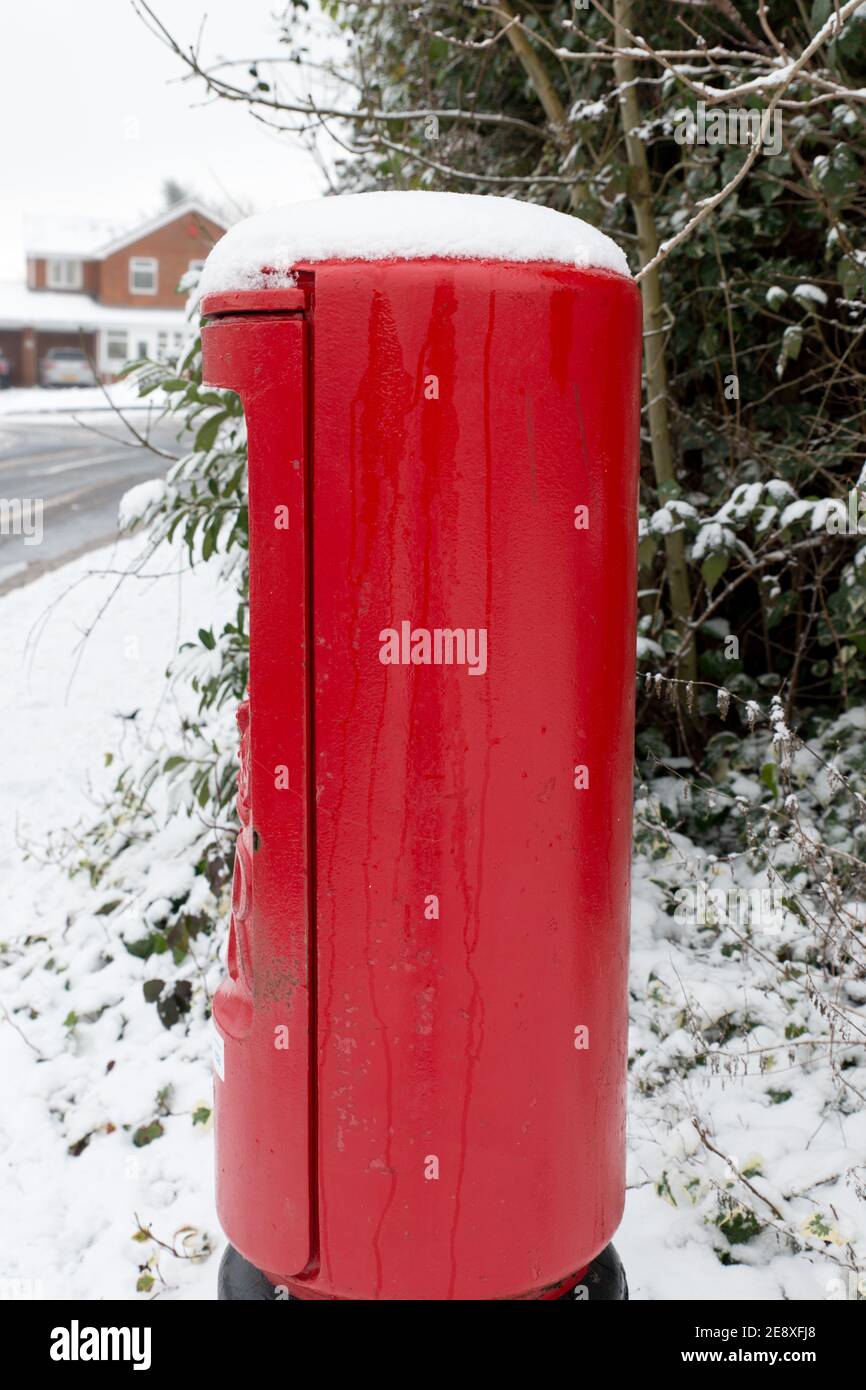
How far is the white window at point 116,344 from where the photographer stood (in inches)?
1570

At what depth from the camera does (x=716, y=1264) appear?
88.1 inches

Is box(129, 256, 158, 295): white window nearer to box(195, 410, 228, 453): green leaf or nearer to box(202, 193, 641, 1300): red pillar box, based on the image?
box(195, 410, 228, 453): green leaf

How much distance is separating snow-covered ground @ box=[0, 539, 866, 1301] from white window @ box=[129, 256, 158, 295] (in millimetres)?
40859

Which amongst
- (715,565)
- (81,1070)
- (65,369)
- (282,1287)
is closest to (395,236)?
(282,1287)

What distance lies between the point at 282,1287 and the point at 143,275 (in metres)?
43.9

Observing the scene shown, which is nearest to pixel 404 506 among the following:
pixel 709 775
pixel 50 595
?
pixel 709 775

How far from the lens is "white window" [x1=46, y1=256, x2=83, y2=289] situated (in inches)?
1645

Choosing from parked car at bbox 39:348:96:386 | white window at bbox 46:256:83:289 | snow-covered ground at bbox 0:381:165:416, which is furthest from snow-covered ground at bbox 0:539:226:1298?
white window at bbox 46:256:83:289

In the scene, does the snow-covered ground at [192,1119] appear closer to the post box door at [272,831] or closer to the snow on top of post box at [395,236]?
the post box door at [272,831]

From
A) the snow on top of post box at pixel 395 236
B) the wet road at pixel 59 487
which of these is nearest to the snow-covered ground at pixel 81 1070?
the wet road at pixel 59 487

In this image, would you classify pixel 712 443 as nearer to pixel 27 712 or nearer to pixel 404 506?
pixel 404 506

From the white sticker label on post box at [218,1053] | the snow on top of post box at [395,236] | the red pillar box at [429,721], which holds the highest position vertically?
the snow on top of post box at [395,236]

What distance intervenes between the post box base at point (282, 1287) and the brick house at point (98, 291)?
38.8 metres

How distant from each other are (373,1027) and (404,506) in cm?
66
